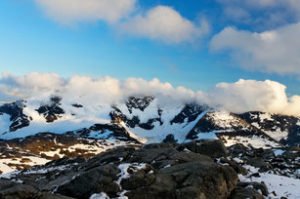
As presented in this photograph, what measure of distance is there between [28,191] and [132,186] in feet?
31.3

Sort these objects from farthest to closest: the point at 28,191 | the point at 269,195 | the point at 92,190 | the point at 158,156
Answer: the point at 158,156
the point at 269,195
the point at 92,190
the point at 28,191

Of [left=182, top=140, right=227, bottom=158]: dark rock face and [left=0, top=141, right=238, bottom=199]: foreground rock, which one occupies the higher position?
[left=182, top=140, right=227, bottom=158]: dark rock face

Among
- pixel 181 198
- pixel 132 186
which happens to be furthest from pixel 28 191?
pixel 181 198

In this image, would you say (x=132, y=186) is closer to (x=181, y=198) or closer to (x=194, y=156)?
(x=181, y=198)

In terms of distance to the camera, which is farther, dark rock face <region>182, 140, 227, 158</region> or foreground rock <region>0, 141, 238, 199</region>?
dark rock face <region>182, 140, 227, 158</region>

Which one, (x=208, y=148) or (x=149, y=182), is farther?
(x=208, y=148)

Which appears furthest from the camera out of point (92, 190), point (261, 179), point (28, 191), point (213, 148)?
point (213, 148)

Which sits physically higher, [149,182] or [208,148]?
[208,148]

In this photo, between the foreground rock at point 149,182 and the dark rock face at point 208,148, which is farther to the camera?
the dark rock face at point 208,148

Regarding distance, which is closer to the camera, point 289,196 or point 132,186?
point 132,186

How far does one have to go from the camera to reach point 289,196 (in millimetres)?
40906

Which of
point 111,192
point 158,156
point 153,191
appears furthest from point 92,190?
point 158,156

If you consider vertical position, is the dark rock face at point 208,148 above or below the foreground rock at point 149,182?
above

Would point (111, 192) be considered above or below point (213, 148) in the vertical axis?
below
